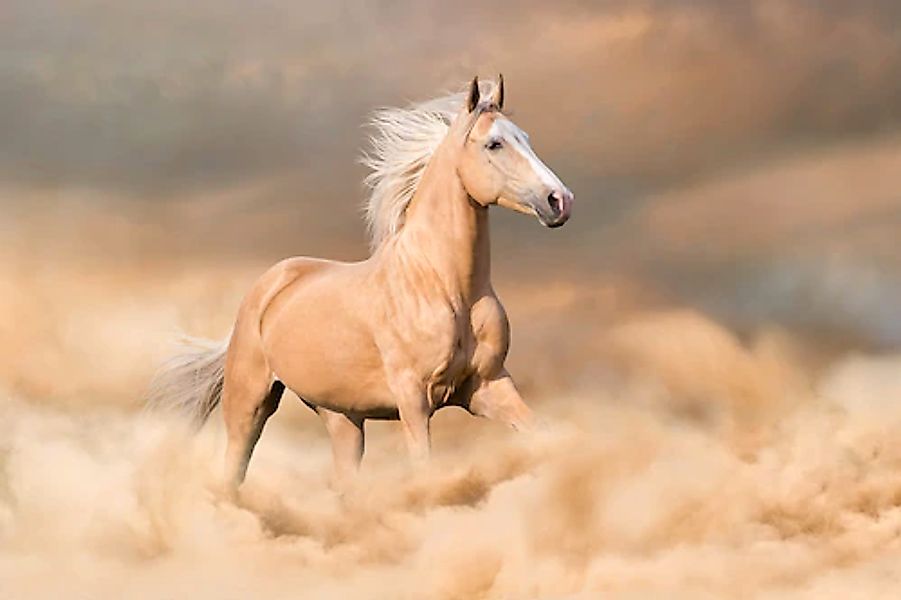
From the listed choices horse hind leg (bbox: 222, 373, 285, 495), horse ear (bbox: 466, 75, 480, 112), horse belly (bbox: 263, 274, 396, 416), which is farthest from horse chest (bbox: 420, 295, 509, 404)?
horse hind leg (bbox: 222, 373, 285, 495)

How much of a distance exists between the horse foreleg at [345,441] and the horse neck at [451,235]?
152 centimetres

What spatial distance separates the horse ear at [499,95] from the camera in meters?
11.4

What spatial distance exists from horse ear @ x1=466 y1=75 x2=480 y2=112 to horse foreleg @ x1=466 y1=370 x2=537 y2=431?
4.62ft

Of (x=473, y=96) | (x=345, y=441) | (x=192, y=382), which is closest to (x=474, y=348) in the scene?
(x=473, y=96)

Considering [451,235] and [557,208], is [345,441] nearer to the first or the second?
[451,235]

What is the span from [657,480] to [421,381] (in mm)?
1319

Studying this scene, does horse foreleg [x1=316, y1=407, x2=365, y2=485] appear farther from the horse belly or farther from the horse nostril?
the horse nostril

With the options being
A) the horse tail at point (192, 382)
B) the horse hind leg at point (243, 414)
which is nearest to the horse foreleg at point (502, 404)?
the horse hind leg at point (243, 414)

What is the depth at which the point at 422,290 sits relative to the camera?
1133 centimetres

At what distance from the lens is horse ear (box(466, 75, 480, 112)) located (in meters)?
11.3

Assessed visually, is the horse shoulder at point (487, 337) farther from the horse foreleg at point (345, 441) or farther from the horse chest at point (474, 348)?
the horse foreleg at point (345, 441)

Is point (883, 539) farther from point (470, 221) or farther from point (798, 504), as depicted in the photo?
point (470, 221)

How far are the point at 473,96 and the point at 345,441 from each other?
7.81ft

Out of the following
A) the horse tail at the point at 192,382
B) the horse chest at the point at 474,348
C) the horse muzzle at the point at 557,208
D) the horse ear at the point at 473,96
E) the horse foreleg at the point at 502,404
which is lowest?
the horse foreleg at the point at 502,404
